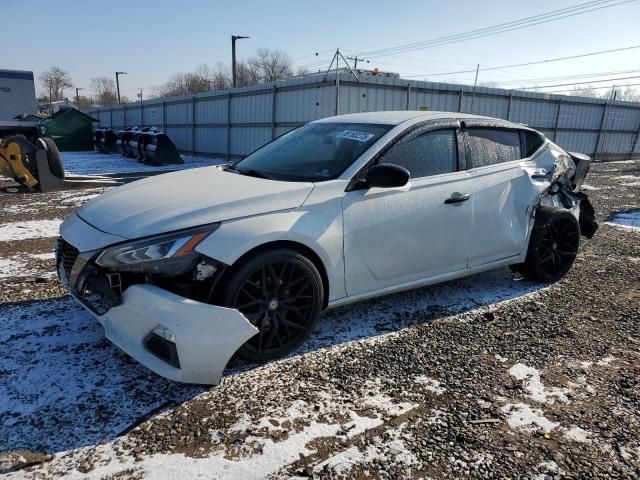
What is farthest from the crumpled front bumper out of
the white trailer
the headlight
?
the white trailer

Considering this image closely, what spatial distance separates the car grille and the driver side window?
2.23m

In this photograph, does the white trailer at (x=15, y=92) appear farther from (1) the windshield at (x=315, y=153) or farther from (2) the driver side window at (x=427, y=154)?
(2) the driver side window at (x=427, y=154)

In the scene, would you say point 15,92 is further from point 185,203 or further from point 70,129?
point 185,203

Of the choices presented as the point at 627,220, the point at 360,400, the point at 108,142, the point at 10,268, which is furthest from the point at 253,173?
the point at 108,142

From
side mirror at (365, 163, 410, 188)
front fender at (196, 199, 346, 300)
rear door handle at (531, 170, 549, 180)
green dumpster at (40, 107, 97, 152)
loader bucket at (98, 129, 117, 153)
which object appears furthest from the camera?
green dumpster at (40, 107, 97, 152)

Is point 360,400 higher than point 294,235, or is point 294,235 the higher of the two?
point 294,235

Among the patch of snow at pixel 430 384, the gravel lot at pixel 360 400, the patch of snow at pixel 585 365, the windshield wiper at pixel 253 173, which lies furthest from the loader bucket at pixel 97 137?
the patch of snow at pixel 585 365

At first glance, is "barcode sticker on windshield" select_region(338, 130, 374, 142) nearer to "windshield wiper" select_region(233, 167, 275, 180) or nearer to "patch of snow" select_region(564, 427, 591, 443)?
"windshield wiper" select_region(233, 167, 275, 180)

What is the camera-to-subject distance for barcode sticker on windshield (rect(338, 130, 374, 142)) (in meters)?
3.66

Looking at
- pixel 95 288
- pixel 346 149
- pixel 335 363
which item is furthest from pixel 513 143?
pixel 95 288

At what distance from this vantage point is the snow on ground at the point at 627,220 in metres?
7.62

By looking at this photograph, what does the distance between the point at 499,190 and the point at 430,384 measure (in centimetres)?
205

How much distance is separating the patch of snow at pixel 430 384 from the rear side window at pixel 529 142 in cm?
272

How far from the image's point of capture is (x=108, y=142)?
23.4 m
